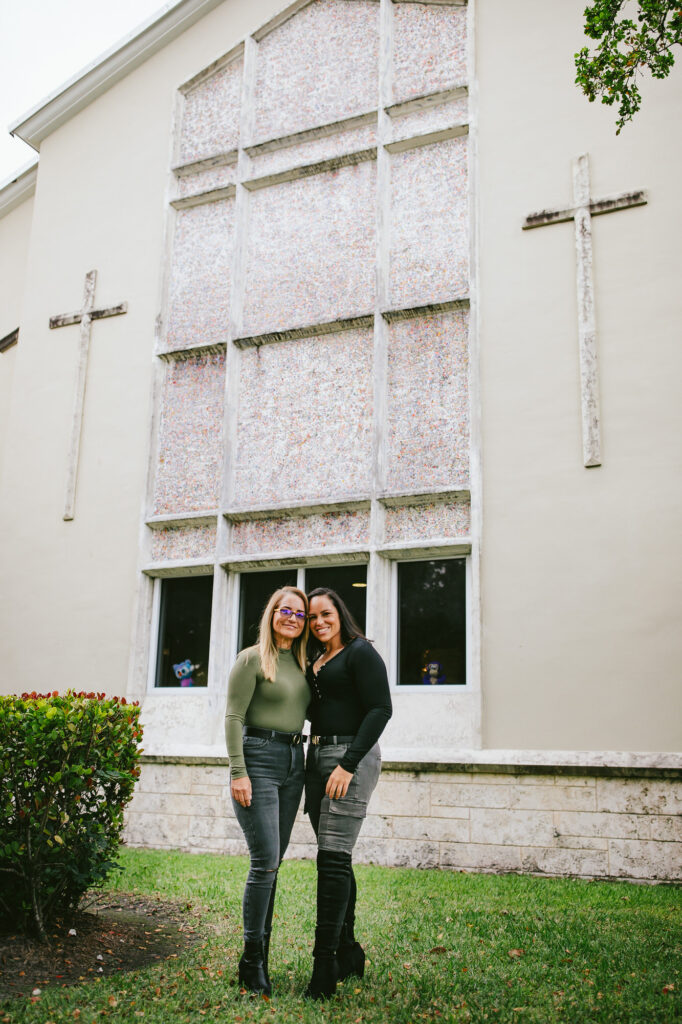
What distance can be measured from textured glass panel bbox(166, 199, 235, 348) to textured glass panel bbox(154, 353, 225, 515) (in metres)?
0.32

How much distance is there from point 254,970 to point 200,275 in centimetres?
803

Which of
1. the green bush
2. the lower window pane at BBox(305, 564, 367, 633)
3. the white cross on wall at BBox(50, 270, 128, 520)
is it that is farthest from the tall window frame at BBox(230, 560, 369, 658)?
the green bush

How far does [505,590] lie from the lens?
8.06 meters

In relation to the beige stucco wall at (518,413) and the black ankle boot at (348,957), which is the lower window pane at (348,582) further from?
the black ankle boot at (348,957)

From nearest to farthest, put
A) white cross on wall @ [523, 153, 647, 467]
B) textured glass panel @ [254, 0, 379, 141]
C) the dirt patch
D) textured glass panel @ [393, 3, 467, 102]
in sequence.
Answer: the dirt patch, white cross on wall @ [523, 153, 647, 467], textured glass panel @ [393, 3, 467, 102], textured glass panel @ [254, 0, 379, 141]

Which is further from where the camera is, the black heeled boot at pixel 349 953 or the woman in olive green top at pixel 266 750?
the black heeled boot at pixel 349 953

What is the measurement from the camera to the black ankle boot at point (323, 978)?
13.4ft

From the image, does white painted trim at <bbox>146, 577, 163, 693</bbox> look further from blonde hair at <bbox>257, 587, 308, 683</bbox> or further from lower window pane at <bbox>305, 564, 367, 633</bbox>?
blonde hair at <bbox>257, 587, 308, 683</bbox>

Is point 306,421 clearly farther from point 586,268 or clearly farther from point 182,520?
point 586,268

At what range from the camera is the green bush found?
492 centimetres

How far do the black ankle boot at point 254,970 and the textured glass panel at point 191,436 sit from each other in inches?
232

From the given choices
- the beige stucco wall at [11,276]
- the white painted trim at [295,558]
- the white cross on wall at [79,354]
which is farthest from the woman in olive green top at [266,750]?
the beige stucco wall at [11,276]

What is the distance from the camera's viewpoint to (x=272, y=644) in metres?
4.50

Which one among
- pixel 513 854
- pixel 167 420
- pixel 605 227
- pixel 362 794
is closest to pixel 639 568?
pixel 513 854
